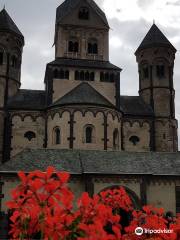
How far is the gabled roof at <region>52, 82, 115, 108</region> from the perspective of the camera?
139ft

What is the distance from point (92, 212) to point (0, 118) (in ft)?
137

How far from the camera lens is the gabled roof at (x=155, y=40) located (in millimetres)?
52750

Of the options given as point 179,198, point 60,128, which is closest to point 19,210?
point 179,198

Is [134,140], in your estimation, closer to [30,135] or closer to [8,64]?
[30,135]

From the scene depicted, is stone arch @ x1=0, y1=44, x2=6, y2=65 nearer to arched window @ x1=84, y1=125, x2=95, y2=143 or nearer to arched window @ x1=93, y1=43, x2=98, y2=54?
arched window @ x1=93, y1=43, x2=98, y2=54

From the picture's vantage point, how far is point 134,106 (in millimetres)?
50250

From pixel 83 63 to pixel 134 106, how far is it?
899cm

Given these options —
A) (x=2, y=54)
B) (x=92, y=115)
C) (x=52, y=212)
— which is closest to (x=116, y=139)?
(x=92, y=115)

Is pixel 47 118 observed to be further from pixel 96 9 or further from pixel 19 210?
pixel 19 210

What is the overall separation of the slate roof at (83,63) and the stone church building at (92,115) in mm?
129

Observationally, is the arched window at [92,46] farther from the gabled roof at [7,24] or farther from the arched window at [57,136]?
the arched window at [57,136]

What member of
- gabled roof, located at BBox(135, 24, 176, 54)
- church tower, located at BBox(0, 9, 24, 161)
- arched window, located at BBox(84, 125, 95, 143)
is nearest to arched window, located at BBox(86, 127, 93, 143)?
arched window, located at BBox(84, 125, 95, 143)

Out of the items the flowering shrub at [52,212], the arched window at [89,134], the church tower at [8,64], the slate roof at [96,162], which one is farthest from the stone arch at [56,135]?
the flowering shrub at [52,212]

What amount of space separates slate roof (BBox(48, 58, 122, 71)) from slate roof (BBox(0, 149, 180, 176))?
1475 cm
